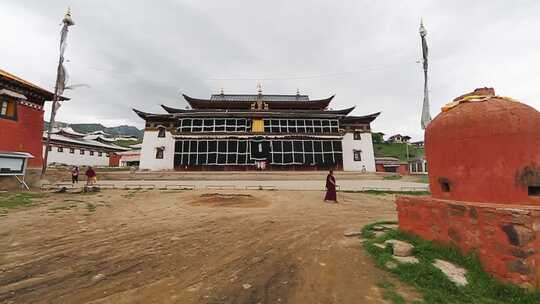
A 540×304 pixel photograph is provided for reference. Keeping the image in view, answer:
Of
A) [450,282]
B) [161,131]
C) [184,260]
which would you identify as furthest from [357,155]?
[184,260]

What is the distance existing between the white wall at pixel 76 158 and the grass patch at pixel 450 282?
4193 cm

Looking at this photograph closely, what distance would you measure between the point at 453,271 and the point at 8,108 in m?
20.9

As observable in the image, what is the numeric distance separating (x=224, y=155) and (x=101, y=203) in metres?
17.7

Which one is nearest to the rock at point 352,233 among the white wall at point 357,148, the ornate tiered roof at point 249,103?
the white wall at point 357,148

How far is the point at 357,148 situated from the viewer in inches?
1190

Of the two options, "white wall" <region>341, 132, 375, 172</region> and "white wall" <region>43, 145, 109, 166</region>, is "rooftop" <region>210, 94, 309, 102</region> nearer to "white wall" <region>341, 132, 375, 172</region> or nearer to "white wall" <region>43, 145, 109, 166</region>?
"white wall" <region>341, 132, 375, 172</region>

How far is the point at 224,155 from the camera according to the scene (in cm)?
2742

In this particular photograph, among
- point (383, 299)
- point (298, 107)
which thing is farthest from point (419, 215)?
point (298, 107)

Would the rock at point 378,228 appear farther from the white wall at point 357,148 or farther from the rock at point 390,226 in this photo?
the white wall at point 357,148

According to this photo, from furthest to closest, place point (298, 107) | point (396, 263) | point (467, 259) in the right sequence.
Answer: point (298, 107), point (396, 263), point (467, 259)

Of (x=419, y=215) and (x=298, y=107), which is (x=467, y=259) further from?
(x=298, y=107)

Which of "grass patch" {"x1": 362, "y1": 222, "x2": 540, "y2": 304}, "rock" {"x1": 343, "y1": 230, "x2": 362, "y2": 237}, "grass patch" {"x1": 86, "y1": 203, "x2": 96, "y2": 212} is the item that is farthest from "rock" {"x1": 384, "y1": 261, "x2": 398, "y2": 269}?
"grass patch" {"x1": 86, "y1": 203, "x2": 96, "y2": 212}

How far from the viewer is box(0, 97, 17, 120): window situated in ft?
44.9

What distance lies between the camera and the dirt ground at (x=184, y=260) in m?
3.00
